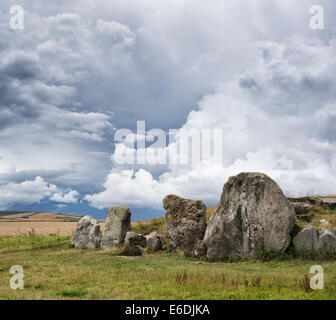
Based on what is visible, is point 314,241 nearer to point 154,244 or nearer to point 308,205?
point 308,205

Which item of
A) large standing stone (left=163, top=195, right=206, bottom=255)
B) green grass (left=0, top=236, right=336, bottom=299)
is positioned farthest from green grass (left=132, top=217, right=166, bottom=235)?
green grass (left=0, top=236, right=336, bottom=299)

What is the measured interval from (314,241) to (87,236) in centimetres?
1677

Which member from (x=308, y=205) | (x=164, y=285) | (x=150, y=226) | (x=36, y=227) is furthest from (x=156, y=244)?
(x=36, y=227)

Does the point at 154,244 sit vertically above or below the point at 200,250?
above

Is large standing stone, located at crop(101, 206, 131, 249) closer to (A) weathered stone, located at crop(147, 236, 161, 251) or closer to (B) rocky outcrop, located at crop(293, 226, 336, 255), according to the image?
(A) weathered stone, located at crop(147, 236, 161, 251)

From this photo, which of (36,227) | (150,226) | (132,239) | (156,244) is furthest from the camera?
(36,227)

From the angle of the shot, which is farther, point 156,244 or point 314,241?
point 156,244

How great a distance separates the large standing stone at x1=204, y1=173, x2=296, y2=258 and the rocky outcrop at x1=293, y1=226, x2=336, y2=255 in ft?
1.84

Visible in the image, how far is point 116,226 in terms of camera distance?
83.8 feet

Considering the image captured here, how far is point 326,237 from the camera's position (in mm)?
16109

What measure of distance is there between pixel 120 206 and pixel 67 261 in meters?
8.18

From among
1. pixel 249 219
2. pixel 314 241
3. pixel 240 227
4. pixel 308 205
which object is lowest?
pixel 314 241
